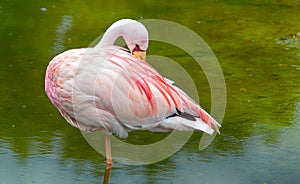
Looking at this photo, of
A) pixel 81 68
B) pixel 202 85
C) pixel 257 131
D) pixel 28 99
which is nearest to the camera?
pixel 81 68

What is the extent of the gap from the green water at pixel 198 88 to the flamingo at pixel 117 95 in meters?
0.43

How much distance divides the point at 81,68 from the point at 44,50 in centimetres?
268

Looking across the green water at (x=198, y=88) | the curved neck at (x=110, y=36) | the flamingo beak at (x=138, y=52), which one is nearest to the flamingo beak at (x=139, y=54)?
the flamingo beak at (x=138, y=52)

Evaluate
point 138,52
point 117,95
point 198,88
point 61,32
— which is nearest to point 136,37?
point 138,52

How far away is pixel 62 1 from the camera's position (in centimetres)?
817

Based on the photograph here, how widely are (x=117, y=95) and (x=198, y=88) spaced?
1.96 meters

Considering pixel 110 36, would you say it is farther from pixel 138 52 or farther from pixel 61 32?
pixel 61 32

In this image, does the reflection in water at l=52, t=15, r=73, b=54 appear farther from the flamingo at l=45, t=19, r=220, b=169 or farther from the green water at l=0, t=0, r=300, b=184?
the flamingo at l=45, t=19, r=220, b=169

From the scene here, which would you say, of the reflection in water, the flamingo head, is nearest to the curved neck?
the flamingo head

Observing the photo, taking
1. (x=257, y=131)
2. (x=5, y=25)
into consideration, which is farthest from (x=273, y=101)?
(x=5, y=25)

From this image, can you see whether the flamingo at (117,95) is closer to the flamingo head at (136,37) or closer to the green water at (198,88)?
the flamingo head at (136,37)

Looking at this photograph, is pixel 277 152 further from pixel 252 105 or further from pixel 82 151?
pixel 82 151

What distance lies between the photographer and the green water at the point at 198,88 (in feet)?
14.1

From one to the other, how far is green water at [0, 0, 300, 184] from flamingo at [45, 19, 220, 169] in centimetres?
43
